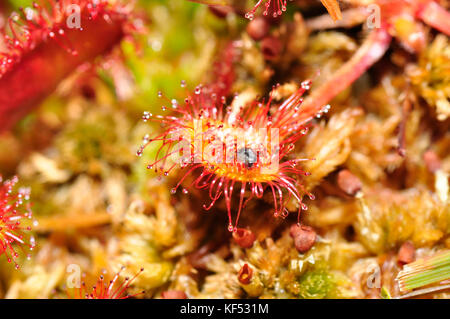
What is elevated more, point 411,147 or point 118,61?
point 118,61

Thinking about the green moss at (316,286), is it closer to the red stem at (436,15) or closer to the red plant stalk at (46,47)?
the red stem at (436,15)

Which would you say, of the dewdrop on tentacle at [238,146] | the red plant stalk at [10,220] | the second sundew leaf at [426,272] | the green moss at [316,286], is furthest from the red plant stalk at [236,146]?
the red plant stalk at [10,220]

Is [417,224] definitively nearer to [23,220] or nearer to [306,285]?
[306,285]

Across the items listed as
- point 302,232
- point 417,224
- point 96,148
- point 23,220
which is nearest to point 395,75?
point 417,224

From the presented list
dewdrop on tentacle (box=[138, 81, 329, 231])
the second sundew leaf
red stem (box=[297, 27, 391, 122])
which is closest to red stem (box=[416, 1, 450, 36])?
red stem (box=[297, 27, 391, 122])

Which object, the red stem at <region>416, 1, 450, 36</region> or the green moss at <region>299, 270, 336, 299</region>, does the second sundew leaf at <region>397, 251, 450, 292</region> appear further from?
the red stem at <region>416, 1, 450, 36</region>

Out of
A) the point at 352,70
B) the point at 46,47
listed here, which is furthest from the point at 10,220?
the point at 352,70
